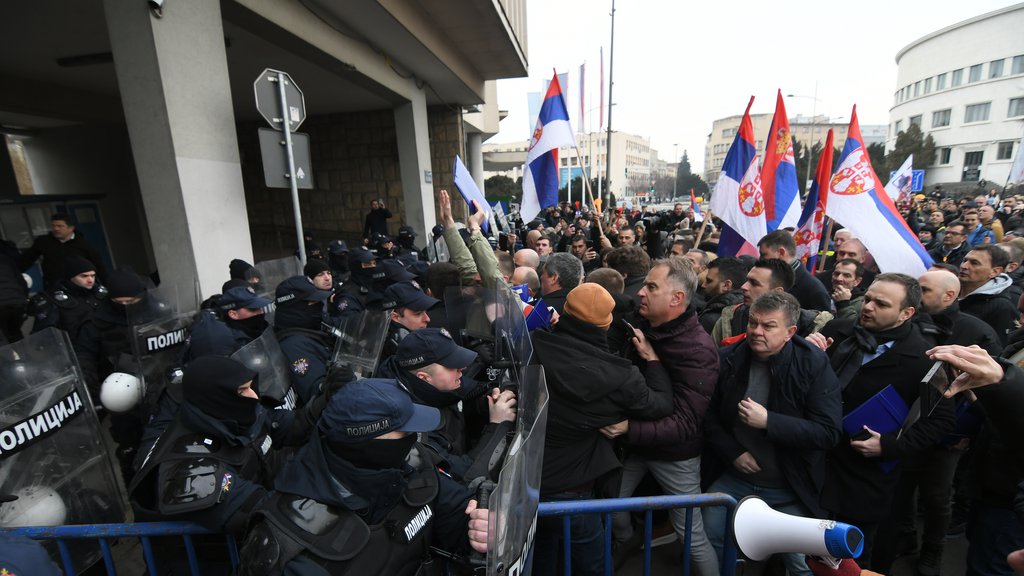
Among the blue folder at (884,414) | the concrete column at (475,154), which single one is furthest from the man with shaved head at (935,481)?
the concrete column at (475,154)

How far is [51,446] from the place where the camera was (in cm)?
215

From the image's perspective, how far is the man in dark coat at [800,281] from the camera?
3.91 meters

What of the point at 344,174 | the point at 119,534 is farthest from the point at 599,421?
the point at 344,174

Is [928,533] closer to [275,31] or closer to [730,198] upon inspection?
[730,198]

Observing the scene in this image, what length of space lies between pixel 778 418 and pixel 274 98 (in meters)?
4.54

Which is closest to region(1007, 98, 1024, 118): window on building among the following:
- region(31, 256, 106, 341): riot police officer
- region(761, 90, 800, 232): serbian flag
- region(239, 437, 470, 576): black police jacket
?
region(761, 90, 800, 232): serbian flag

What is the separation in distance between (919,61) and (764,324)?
7542cm

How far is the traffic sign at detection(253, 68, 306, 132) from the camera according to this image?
12.9ft

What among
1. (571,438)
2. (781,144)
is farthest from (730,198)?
(571,438)

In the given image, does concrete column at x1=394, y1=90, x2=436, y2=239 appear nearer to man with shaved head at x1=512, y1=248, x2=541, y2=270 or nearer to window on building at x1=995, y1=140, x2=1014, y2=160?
man with shaved head at x1=512, y1=248, x2=541, y2=270

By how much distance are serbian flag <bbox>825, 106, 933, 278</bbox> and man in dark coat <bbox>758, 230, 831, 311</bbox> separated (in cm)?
71

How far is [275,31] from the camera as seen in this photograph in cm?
582

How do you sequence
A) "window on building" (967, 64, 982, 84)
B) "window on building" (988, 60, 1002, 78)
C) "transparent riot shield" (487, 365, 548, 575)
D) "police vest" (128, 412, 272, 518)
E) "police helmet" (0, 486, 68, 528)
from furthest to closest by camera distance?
"window on building" (967, 64, 982, 84)
"window on building" (988, 60, 1002, 78)
"police helmet" (0, 486, 68, 528)
"police vest" (128, 412, 272, 518)
"transparent riot shield" (487, 365, 548, 575)

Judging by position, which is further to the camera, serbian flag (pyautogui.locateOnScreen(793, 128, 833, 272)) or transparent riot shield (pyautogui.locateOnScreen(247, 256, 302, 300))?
serbian flag (pyautogui.locateOnScreen(793, 128, 833, 272))
